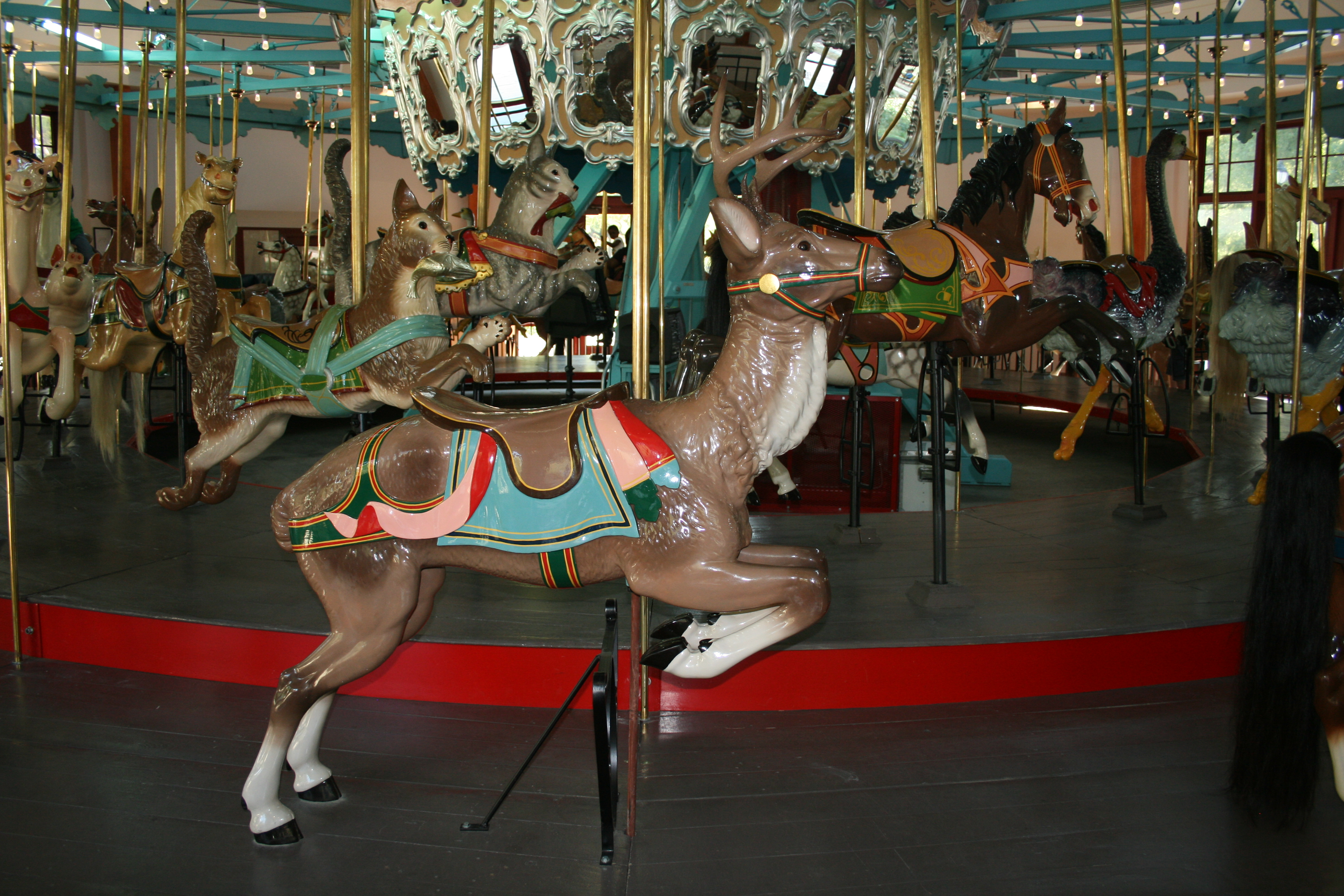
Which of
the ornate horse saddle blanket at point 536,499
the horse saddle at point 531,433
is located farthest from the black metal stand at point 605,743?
the horse saddle at point 531,433

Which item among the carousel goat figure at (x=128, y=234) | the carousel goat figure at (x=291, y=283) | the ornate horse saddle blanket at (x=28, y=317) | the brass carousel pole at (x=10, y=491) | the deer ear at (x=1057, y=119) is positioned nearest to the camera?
the brass carousel pole at (x=10, y=491)

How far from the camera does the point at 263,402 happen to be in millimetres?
3875

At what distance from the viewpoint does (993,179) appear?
4613 mm

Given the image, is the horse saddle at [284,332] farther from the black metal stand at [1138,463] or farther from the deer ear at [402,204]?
the black metal stand at [1138,463]

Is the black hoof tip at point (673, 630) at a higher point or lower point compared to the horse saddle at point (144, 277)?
lower

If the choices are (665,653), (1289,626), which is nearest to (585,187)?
(665,653)

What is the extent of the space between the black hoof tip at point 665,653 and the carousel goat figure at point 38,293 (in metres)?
4.81

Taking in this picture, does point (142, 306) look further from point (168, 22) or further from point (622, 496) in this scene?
point (622, 496)

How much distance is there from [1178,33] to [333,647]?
9.67 m

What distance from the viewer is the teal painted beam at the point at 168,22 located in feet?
27.2

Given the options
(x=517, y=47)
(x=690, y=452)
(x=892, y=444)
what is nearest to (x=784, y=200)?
(x=517, y=47)

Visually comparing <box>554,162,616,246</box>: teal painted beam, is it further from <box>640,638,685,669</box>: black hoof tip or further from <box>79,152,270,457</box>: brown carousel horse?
<box>640,638,685,669</box>: black hoof tip

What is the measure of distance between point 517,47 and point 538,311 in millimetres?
2512

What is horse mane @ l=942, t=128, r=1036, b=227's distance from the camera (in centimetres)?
454
